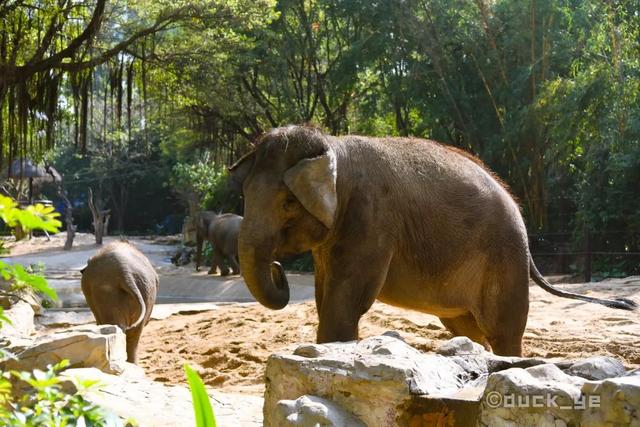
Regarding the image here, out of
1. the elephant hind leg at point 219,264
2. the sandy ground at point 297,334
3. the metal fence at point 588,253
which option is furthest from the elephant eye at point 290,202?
the elephant hind leg at point 219,264

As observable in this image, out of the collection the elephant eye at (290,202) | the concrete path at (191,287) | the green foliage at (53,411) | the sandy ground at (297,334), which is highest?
the elephant eye at (290,202)

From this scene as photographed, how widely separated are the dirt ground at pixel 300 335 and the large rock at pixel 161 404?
120cm

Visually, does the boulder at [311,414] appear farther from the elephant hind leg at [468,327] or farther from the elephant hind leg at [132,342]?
the elephant hind leg at [132,342]

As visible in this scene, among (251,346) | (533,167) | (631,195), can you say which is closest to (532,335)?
(251,346)

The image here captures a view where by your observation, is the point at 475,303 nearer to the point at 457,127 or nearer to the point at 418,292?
the point at 418,292

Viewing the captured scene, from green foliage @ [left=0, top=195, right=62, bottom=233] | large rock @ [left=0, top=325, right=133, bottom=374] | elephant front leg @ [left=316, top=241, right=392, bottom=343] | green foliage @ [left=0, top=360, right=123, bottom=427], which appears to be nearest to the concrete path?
large rock @ [left=0, top=325, right=133, bottom=374]

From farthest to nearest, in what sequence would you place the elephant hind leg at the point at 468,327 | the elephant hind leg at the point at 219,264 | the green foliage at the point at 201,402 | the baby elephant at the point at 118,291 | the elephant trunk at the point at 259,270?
1. the elephant hind leg at the point at 219,264
2. the baby elephant at the point at 118,291
3. the elephant hind leg at the point at 468,327
4. the elephant trunk at the point at 259,270
5. the green foliage at the point at 201,402

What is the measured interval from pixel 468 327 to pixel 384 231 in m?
1.22

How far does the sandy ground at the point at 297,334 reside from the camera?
327 inches

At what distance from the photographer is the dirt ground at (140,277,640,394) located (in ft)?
27.2

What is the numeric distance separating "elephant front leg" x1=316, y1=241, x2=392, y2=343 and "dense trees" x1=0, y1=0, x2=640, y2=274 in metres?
9.69

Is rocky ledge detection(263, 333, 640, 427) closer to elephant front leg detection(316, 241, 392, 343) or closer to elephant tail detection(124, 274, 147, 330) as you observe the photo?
elephant front leg detection(316, 241, 392, 343)

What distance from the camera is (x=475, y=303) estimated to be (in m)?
6.48

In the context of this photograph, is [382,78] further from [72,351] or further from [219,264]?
[72,351]
